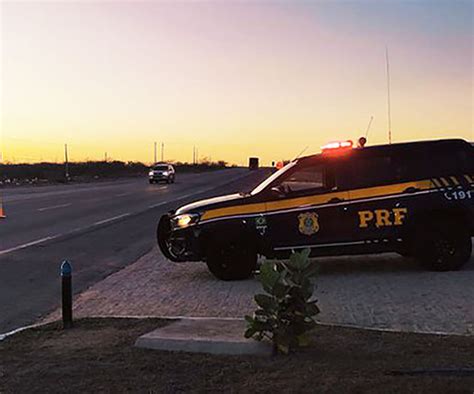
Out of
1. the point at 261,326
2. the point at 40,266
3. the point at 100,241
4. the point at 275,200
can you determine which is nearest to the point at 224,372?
the point at 261,326

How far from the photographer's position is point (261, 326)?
580 cm

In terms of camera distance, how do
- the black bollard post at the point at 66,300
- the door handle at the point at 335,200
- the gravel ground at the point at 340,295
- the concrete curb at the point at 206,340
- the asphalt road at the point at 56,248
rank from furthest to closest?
the door handle at the point at 335,200 → the asphalt road at the point at 56,248 → the gravel ground at the point at 340,295 → the black bollard post at the point at 66,300 → the concrete curb at the point at 206,340

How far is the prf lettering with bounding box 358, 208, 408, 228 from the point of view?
10109mm

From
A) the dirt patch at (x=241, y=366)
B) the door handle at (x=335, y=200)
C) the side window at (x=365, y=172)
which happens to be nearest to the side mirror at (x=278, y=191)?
the door handle at (x=335, y=200)

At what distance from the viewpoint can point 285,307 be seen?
5828mm

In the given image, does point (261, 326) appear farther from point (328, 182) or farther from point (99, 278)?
point (99, 278)

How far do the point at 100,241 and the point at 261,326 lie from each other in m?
10.4

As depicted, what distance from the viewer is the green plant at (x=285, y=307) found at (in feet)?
19.0

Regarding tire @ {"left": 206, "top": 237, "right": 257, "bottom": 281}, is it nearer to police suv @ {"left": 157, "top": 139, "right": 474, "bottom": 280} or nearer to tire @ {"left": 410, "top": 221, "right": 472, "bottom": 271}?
police suv @ {"left": 157, "top": 139, "right": 474, "bottom": 280}

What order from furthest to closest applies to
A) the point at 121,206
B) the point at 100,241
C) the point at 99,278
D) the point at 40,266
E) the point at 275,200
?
the point at 121,206
the point at 100,241
the point at 40,266
the point at 99,278
the point at 275,200

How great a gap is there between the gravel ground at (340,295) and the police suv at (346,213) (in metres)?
0.42

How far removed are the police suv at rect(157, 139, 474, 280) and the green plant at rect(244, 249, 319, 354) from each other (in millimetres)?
4023

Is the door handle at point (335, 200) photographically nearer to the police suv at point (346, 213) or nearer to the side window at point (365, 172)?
the police suv at point (346, 213)


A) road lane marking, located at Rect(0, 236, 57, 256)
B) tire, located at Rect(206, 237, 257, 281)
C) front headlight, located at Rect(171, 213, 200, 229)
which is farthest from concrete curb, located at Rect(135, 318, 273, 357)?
road lane marking, located at Rect(0, 236, 57, 256)
